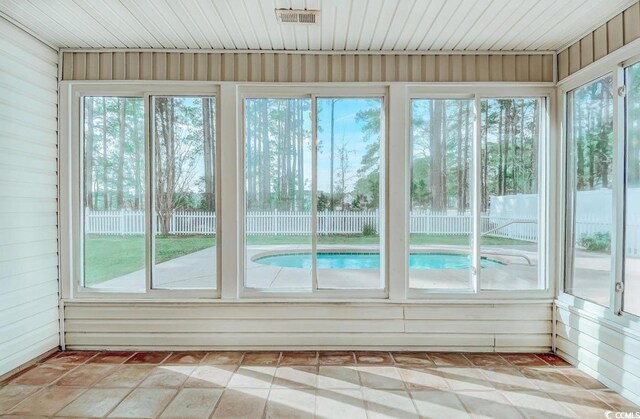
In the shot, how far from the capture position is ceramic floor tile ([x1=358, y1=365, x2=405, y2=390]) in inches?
113

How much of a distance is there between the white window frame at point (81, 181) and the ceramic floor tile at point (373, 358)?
4.89 feet

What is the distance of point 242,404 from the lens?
8.53ft

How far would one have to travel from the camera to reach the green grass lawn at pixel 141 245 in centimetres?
365

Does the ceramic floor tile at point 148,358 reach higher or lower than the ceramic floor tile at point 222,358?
lower

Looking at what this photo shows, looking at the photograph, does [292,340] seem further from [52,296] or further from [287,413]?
[52,296]

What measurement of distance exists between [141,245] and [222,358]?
4.46 feet

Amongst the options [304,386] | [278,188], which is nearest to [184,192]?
[278,188]

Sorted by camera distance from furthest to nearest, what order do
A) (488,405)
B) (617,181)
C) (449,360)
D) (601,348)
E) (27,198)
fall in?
(449,360) → (27,198) → (601,348) → (617,181) → (488,405)

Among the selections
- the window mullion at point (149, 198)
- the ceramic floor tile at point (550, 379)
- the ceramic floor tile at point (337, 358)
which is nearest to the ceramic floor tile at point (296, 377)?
the ceramic floor tile at point (337, 358)

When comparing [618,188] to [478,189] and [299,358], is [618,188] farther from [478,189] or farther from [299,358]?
[299,358]

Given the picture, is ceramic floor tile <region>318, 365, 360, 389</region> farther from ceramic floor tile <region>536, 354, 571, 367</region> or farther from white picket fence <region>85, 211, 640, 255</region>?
ceramic floor tile <region>536, 354, 571, 367</region>

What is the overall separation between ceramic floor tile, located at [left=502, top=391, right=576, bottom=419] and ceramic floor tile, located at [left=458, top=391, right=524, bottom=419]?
0.18 feet

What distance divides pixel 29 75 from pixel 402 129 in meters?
3.38

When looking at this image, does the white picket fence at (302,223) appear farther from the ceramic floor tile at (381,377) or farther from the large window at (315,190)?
the ceramic floor tile at (381,377)
